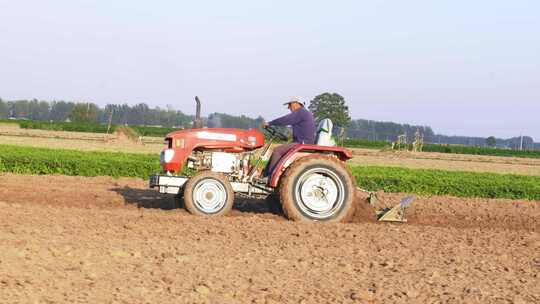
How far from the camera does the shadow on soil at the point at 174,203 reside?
10.1 meters

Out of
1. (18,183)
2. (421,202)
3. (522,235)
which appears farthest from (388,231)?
(18,183)

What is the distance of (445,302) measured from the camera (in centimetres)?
528

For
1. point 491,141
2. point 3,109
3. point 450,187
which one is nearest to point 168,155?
point 450,187

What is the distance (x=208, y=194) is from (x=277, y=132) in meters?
1.32

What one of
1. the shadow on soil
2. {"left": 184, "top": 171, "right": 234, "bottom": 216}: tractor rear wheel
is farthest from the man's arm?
the shadow on soil

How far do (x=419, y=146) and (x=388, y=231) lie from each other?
46.3 m

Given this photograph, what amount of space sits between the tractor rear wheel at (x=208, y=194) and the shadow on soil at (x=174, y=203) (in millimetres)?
1019

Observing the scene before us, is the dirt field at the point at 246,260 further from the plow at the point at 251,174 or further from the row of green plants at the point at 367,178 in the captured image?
the row of green plants at the point at 367,178

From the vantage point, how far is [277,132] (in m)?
9.60

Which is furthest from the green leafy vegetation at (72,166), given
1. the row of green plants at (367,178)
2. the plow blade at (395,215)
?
the plow blade at (395,215)

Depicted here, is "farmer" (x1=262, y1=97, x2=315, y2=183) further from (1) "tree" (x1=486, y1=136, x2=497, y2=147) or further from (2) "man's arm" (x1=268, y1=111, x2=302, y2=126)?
(1) "tree" (x1=486, y1=136, x2=497, y2=147)

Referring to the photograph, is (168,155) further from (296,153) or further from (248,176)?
(296,153)

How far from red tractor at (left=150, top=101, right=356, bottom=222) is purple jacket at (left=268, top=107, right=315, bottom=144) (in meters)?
0.20

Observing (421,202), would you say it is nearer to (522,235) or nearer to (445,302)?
(522,235)
